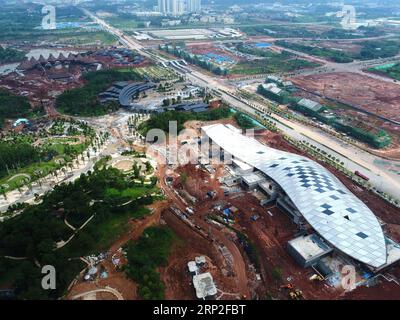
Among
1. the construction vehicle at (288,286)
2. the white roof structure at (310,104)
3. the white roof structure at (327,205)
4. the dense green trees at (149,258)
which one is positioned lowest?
the construction vehicle at (288,286)

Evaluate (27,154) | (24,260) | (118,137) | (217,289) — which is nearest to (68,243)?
(24,260)

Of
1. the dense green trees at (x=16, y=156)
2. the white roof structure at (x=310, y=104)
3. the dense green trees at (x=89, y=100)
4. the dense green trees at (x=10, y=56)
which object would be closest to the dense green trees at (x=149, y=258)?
the dense green trees at (x=16, y=156)

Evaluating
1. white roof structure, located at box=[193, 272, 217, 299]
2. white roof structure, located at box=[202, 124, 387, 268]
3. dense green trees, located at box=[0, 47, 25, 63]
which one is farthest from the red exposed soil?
dense green trees, located at box=[0, 47, 25, 63]

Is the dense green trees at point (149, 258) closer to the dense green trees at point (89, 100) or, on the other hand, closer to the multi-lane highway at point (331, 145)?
the multi-lane highway at point (331, 145)

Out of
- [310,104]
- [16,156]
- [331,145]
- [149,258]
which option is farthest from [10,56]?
[149,258]

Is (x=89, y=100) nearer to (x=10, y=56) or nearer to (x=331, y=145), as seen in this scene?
(x=331, y=145)

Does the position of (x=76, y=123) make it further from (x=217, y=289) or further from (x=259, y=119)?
(x=217, y=289)
